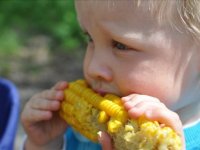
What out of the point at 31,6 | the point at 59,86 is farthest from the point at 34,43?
the point at 59,86

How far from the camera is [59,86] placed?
1956 mm

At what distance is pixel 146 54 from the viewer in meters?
1.67

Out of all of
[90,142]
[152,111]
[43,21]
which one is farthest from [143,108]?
[43,21]

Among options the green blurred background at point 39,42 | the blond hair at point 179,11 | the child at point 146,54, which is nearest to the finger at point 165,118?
the child at point 146,54

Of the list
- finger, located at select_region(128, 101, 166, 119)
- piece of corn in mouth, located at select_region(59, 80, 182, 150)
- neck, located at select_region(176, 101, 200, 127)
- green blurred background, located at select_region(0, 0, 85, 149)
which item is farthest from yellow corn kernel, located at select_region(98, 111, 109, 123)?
green blurred background, located at select_region(0, 0, 85, 149)

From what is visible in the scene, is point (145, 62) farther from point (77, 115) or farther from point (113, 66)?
point (77, 115)

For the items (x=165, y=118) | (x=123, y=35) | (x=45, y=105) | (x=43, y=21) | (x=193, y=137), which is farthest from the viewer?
(x=43, y=21)

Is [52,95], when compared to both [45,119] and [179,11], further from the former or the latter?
[179,11]

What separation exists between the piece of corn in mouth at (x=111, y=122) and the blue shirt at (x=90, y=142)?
0.12 m

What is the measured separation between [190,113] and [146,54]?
292 mm

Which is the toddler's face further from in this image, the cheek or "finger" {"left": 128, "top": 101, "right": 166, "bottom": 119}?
"finger" {"left": 128, "top": 101, "right": 166, "bottom": 119}

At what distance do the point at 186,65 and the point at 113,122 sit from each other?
26 cm

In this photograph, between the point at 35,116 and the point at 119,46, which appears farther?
the point at 35,116

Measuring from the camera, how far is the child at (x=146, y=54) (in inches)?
64.0
